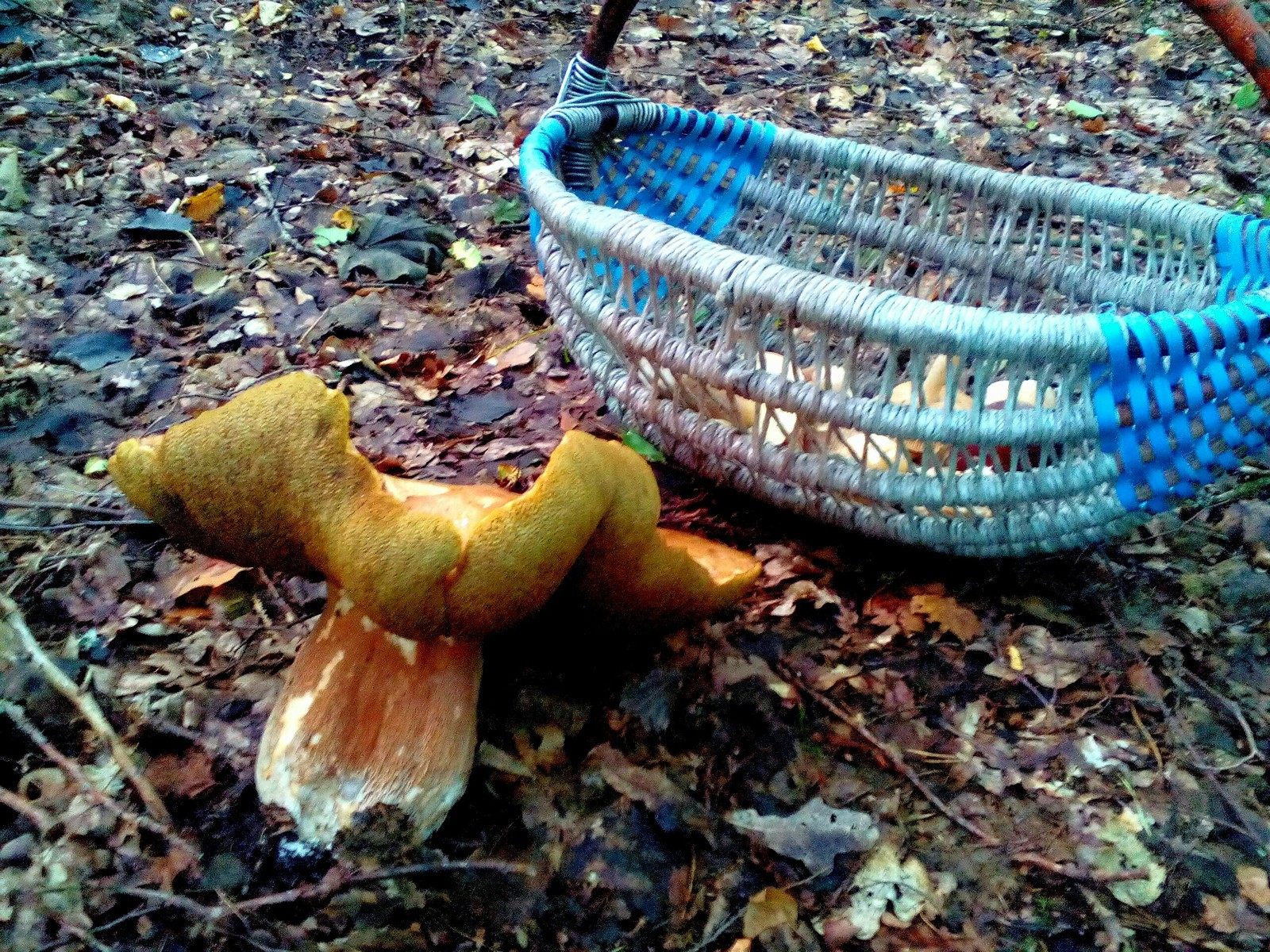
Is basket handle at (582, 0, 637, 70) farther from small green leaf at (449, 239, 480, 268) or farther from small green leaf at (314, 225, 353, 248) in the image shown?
small green leaf at (314, 225, 353, 248)

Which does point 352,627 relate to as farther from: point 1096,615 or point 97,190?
point 97,190

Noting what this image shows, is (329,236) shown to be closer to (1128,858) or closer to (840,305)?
(840,305)

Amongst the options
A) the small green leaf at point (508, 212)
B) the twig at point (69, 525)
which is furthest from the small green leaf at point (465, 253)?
the twig at point (69, 525)

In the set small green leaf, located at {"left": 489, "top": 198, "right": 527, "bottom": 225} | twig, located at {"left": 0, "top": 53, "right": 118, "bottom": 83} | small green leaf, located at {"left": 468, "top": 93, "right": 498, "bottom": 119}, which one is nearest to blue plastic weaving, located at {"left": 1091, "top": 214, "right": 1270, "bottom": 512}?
small green leaf, located at {"left": 489, "top": 198, "right": 527, "bottom": 225}

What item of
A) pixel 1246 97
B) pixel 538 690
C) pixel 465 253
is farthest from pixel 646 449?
pixel 1246 97

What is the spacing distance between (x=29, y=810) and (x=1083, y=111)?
15.5 feet

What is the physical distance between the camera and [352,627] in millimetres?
1349

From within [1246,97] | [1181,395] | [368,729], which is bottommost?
[368,729]

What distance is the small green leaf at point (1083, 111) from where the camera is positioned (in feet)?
13.0

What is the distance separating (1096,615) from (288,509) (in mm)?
1608

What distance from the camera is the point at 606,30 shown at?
216cm

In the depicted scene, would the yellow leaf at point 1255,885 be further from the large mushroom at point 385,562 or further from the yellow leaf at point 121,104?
the yellow leaf at point 121,104

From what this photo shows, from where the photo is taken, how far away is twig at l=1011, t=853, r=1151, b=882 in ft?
4.46

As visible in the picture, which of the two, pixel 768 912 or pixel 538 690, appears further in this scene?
pixel 538 690
